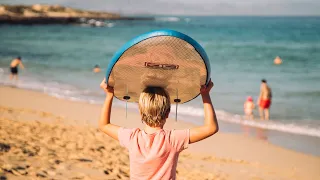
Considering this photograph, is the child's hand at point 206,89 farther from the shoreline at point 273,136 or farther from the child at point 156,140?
the shoreline at point 273,136

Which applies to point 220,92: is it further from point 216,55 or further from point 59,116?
point 216,55

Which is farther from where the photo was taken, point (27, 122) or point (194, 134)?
point (27, 122)

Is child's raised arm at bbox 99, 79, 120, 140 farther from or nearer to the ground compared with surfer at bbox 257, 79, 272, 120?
farther from the ground

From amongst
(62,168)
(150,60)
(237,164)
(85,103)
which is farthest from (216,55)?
(150,60)

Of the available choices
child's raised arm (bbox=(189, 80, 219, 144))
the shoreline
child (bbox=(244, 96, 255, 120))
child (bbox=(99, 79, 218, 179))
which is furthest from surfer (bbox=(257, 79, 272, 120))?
child (bbox=(99, 79, 218, 179))

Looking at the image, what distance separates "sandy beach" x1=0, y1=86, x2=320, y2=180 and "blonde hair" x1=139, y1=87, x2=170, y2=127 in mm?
3067

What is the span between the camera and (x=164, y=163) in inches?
97.7

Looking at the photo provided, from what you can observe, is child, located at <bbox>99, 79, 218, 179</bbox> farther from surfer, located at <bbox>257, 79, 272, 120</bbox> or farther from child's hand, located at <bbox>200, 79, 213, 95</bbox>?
surfer, located at <bbox>257, 79, 272, 120</bbox>

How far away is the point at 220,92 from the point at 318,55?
68.5 feet

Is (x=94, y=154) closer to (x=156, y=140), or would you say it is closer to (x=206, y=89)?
(x=206, y=89)

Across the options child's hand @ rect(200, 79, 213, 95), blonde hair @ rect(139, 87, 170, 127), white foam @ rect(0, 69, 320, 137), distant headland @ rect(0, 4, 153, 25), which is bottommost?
white foam @ rect(0, 69, 320, 137)

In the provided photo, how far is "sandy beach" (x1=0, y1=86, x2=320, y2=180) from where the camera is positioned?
5.62m

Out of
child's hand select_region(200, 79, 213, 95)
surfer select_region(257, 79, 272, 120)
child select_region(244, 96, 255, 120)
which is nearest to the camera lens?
child's hand select_region(200, 79, 213, 95)

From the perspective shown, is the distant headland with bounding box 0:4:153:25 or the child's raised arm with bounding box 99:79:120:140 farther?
the distant headland with bounding box 0:4:153:25
